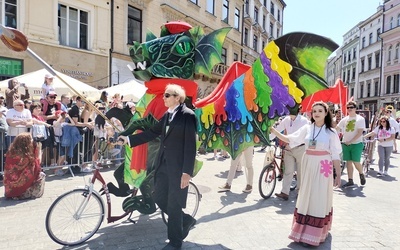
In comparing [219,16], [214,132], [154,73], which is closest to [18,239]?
[154,73]

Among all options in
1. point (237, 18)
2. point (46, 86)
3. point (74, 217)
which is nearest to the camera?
point (74, 217)

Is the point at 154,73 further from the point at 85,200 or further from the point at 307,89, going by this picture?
the point at 307,89

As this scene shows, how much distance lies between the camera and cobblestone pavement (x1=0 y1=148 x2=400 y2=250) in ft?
12.3

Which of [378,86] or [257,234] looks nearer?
[257,234]

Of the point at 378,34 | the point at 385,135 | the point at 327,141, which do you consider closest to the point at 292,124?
the point at 327,141

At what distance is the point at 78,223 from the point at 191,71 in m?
2.30

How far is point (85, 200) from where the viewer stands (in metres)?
3.60

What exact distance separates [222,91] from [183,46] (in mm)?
1148

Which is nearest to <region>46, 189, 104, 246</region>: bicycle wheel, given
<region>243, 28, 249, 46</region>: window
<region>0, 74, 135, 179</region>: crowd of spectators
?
<region>0, 74, 135, 179</region>: crowd of spectators

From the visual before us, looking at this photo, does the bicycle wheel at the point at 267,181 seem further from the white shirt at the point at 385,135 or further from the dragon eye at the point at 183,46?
the white shirt at the point at 385,135

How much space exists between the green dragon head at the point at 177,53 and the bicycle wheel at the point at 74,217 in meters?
1.59

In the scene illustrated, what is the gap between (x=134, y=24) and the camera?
16547 mm

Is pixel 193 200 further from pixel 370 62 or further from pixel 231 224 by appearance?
pixel 370 62

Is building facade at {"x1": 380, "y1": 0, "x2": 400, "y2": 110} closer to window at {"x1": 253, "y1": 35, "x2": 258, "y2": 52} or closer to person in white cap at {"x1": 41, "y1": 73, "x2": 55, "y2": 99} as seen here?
window at {"x1": 253, "y1": 35, "x2": 258, "y2": 52}
